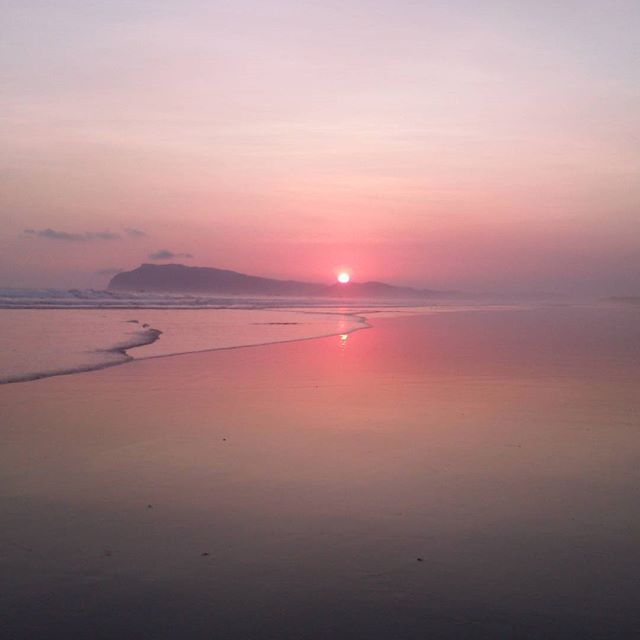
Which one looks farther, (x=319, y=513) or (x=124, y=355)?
(x=124, y=355)

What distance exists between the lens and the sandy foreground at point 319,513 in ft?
11.5

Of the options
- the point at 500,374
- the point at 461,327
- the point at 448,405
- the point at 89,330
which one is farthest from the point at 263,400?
the point at 461,327

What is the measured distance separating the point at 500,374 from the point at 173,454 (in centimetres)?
689

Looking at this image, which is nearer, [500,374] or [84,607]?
[84,607]

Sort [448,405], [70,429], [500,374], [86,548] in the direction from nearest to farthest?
[86,548] → [70,429] → [448,405] → [500,374]

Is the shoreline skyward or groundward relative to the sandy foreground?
skyward

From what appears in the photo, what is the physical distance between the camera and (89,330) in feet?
69.5

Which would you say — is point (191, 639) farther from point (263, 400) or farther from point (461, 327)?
point (461, 327)

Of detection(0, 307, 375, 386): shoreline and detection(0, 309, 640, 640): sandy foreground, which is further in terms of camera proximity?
detection(0, 307, 375, 386): shoreline

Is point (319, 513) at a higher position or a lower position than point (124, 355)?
lower

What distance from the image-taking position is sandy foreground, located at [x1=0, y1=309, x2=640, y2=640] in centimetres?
351

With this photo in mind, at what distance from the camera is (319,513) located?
16.0 feet

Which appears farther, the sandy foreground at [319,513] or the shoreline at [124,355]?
the shoreline at [124,355]

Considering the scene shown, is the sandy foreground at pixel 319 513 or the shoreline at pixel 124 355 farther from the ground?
the shoreline at pixel 124 355
